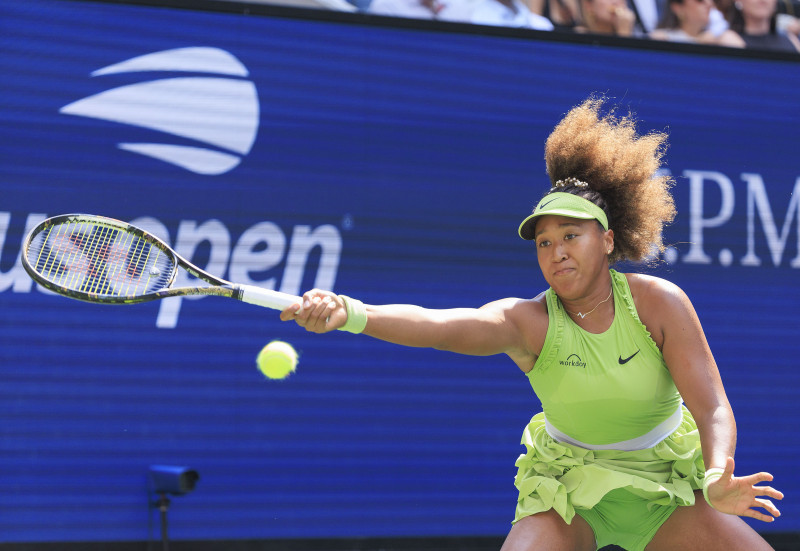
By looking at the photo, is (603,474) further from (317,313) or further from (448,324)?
(317,313)

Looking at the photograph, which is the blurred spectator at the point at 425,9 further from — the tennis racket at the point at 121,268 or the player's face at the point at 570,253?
the player's face at the point at 570,253

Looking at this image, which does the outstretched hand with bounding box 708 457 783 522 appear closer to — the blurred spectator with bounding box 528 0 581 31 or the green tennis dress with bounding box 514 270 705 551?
the green tennis dress with bounding box 514 270 705 551

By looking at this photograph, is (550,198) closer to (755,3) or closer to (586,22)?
(586,22)

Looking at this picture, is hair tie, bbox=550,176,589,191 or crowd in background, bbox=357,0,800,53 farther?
crowd in background, bbox=357,0,800,53

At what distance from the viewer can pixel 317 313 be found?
9.90 ft

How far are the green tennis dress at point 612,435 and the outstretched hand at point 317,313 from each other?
791 mm

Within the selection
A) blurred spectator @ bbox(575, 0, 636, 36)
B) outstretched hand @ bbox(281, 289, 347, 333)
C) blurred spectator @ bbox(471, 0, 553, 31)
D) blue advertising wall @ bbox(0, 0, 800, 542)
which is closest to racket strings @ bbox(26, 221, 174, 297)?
outstretched hand @ bbox(281, 289, 347, 333)

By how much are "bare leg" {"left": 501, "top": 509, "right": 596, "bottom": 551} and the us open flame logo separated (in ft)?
10.5

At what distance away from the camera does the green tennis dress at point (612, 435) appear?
11.0 feet

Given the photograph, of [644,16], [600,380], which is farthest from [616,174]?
[644,16]

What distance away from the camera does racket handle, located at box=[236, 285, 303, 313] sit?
307 centimetres

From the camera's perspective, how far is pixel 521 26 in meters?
→ 6.23

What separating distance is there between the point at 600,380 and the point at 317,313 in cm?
102

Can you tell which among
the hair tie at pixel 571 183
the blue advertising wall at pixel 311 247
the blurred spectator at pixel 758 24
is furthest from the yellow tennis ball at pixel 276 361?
the blurred spectator at pixel 758 24
